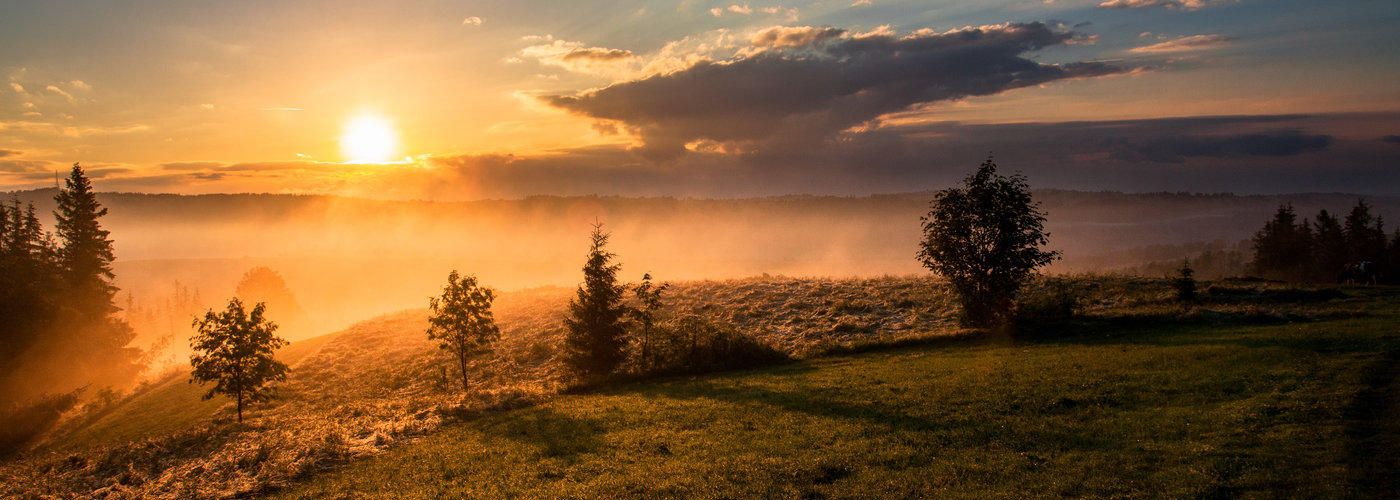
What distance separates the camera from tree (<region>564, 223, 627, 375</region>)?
41.3 meters

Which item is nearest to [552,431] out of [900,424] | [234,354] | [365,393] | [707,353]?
[900,424]

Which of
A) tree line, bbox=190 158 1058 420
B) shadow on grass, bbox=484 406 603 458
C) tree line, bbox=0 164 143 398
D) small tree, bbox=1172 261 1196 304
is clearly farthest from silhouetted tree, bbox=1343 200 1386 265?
tree line, bbox=0 164 143 398

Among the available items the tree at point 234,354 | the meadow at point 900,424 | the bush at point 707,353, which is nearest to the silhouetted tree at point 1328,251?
the meadow at point 900,424

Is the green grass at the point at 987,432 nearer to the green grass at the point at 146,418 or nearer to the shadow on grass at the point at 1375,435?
the shadow on grass at the point at 1375,435

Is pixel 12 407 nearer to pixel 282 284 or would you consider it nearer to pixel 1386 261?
pixel 282 284

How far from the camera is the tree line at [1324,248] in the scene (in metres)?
93.6

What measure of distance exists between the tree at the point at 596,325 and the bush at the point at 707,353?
2.56 m

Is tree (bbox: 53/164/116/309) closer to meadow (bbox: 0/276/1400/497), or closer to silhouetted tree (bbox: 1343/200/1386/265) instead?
meadow (bbox: 0/276/1400/497)

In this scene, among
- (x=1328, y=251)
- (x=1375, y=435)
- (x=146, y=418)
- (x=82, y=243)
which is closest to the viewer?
(x=1375, y=435)

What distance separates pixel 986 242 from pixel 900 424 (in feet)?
85.5

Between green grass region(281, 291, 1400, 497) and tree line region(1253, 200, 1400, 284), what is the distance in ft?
270

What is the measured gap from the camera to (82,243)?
7319 centimetres

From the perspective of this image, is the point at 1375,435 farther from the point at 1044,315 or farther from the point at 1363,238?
the point at 1363,238

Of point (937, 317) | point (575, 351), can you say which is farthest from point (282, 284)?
point (937, 317)
